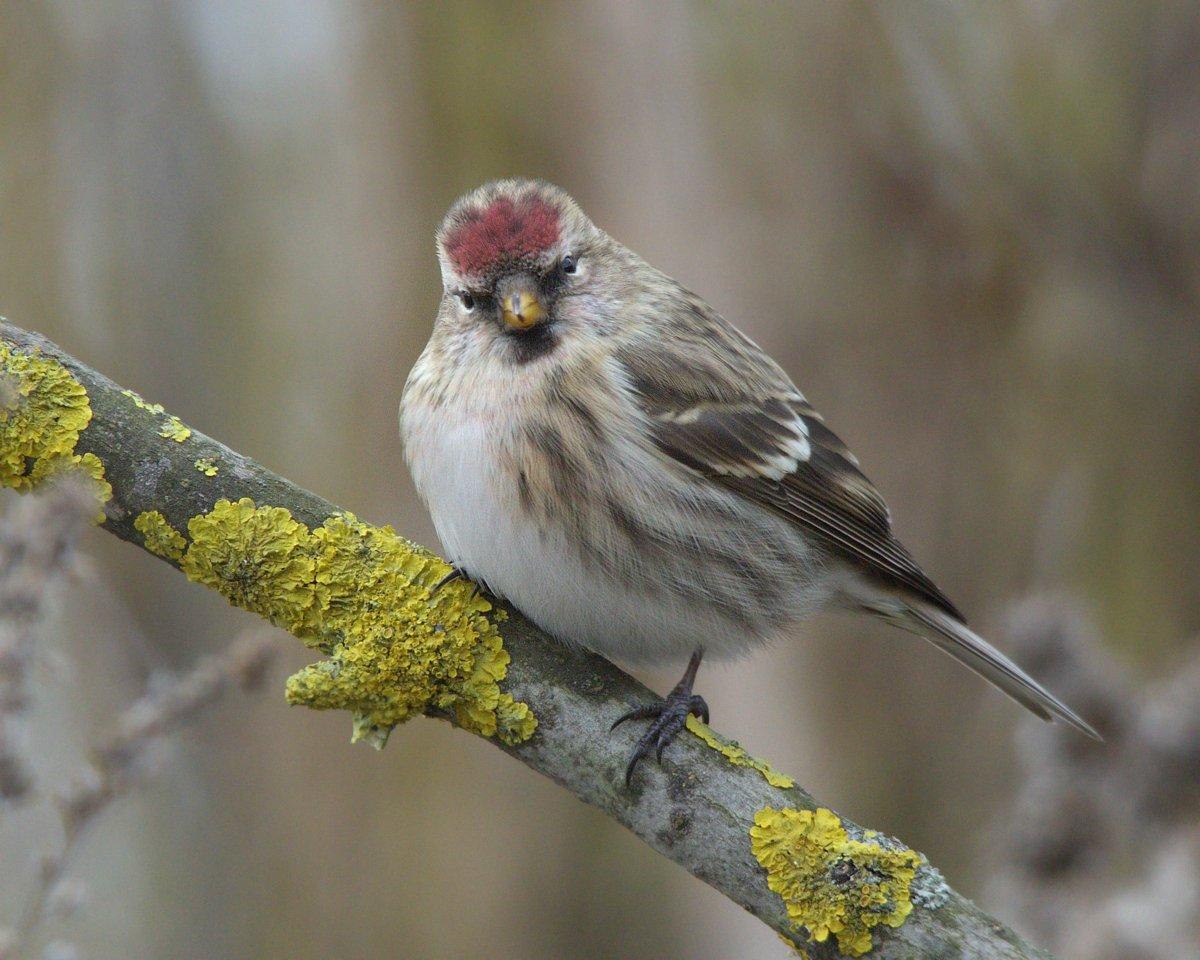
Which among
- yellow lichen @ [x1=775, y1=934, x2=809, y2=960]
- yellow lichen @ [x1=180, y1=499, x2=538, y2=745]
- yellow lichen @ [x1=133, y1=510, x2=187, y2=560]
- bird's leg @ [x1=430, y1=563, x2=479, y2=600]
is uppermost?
bird's leg @ [x1=430, y1=563, x2=479, y2=600]

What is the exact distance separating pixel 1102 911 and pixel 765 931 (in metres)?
1.96

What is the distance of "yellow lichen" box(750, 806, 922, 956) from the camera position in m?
1.88

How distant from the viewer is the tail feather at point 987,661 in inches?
111

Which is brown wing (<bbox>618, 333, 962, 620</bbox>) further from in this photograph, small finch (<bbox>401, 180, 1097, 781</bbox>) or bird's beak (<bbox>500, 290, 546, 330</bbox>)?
bird's beak (<bbox>500, 290, 546, 330</bbox>)

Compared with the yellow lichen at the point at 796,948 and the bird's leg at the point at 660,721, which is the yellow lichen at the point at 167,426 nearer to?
the bird's leg at the point at 660,721

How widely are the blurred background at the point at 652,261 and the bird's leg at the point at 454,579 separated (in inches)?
86.9

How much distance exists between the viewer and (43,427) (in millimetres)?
2045

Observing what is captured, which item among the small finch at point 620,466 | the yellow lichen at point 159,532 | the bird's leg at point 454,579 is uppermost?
the small finch at point 620,466

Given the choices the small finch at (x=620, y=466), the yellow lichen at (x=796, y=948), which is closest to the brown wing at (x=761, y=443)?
the small finch at (x=620, y=466)

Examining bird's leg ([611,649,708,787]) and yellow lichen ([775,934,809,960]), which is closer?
yellow lichen ([775,934,809,960])

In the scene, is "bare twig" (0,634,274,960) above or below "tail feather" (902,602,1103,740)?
below

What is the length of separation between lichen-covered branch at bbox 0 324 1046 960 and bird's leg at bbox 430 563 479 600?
1cm

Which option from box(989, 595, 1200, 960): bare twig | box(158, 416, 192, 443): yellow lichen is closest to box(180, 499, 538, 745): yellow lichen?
box(158, 416, 192, 443): yellow lichen

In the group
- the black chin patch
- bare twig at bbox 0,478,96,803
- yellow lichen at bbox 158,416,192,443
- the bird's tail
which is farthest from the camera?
the bird's tail
